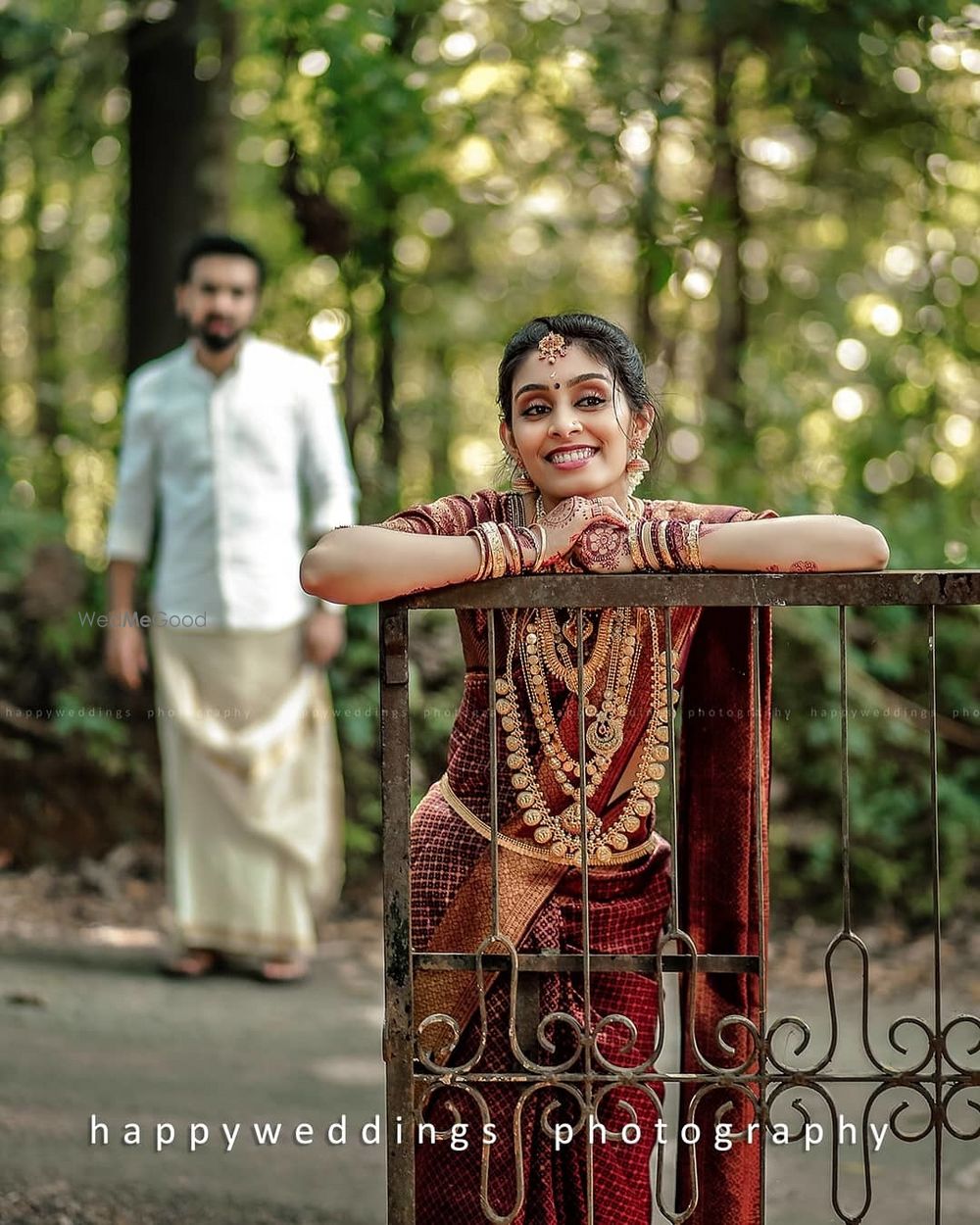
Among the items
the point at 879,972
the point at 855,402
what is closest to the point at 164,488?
the point at 879,972

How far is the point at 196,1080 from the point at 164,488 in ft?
6.99

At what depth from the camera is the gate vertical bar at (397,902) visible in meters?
2.25

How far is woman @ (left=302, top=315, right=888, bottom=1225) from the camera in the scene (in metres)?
2.40

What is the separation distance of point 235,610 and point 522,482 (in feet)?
8.93

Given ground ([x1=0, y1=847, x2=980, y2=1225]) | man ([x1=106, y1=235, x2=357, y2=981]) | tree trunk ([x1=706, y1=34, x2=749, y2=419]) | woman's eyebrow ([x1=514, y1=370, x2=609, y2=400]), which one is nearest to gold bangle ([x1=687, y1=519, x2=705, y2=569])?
woman's eyebrow ([x1=514, y1=370, x2=609, y2=400])

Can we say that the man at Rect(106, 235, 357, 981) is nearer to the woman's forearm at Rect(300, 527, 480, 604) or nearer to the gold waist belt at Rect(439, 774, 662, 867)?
the gold waist belt at Rect(439, 774, 662, 867)

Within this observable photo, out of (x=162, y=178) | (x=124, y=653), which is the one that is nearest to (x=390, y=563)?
(x=124, y=653)

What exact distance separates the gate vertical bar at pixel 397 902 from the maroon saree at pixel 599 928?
14 centimetres

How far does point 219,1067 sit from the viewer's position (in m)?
4.07

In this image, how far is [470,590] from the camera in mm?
2217

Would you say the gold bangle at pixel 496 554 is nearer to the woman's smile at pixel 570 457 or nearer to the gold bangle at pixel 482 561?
the gold bangle at pixel 482 561

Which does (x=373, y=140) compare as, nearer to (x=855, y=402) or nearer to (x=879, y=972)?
(x=879, y=972)

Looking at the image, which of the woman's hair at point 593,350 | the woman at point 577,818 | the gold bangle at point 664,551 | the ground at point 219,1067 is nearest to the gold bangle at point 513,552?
the woman at point 577,818

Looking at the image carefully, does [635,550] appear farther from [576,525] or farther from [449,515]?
[449,515]
